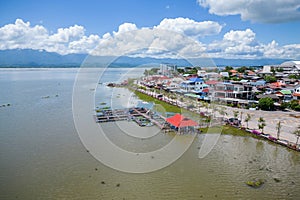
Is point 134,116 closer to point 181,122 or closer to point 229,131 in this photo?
point 181,122

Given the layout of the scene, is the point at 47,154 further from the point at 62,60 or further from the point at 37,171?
the point at 62,60

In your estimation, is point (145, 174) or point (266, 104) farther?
point (266, 104)


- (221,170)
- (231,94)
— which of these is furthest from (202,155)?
(231,94)

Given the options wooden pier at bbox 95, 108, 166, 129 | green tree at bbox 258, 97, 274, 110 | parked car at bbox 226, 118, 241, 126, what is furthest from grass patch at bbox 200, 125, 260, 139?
green tree at bbox 258, 97, 274, 110

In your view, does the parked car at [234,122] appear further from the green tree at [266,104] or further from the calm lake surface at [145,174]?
the green tree at [266,104]

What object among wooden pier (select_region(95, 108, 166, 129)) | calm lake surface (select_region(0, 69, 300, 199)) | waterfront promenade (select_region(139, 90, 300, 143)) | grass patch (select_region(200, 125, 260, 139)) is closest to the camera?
calm lake surface (select_region(0, 69, 300, 199))

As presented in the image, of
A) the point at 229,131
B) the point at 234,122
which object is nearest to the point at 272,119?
the point at 234,122

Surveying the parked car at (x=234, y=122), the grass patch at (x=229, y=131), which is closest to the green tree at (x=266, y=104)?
the parked car at (x=234, y=122)

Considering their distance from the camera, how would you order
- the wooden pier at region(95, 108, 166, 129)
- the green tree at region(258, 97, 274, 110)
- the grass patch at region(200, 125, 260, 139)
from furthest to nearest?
the green tree at region(258, 97, 274, 110), the wooden pier at region(95, 108, 166, 129), the grass patch at region(200, 125, 260, 139)

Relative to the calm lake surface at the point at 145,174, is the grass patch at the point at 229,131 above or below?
above

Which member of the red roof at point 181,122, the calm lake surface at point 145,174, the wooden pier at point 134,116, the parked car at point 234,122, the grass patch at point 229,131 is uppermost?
the red roof at point 181,122

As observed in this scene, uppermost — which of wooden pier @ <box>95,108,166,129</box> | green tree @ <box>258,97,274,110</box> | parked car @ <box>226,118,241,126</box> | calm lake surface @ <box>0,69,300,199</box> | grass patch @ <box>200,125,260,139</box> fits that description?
green tree @ <box>258,97,274,110</box>

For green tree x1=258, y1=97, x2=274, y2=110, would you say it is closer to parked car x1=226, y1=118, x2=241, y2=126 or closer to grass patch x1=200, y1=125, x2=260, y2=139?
parked car x1=226, y1=118, x2=241, y2=126
